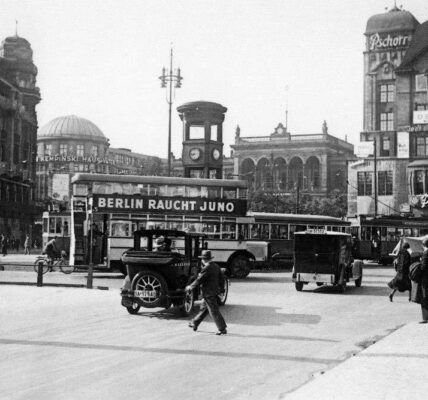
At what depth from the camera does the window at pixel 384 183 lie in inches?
2680

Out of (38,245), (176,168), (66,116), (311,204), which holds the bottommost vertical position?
(38,245)

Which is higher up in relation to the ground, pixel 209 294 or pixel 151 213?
pixel 151 213

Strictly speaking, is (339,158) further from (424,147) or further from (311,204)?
(424,147)

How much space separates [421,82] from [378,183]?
435 inches

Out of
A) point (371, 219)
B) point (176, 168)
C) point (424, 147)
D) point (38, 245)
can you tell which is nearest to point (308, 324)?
point (371, 219)

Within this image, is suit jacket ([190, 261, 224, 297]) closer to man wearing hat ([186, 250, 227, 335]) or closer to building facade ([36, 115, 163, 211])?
man wearing hat ([186, 250, 227, 335])

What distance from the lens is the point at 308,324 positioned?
1412cm

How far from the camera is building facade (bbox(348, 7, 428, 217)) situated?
66.1 meters

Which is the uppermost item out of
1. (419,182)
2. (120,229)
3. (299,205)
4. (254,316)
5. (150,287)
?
(419,182)

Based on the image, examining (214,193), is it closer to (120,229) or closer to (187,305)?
(120,229)

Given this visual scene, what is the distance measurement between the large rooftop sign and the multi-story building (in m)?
39.0

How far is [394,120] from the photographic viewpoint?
68.8 metres

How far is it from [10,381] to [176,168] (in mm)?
119727

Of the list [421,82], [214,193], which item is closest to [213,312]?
[214,193]
